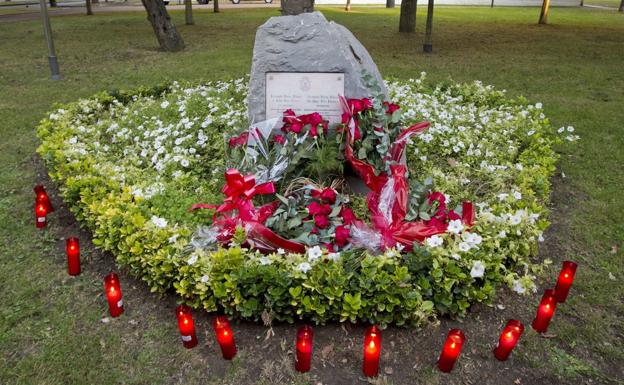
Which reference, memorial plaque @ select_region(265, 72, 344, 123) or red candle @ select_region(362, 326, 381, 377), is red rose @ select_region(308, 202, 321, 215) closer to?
red candle @ select_region(362, 326, 381, 377)

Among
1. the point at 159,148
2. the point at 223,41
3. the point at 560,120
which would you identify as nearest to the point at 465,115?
the point at 560,120

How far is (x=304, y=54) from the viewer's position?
5.09 m

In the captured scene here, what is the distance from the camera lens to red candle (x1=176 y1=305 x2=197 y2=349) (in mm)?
3311

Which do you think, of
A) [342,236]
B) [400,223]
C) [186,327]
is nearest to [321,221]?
[342,236]

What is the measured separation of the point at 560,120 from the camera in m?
7.85

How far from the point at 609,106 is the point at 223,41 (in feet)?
32.9

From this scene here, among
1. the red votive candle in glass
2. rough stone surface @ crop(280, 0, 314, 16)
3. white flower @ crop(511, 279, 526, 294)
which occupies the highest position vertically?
rough stone surface @ crop(280, 0, 314, 16)

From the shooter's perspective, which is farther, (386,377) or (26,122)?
(26,122)

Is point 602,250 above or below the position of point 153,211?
below

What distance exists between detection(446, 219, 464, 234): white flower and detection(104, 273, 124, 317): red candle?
2357 millimetres

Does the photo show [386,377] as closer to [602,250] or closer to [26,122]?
[602,250]

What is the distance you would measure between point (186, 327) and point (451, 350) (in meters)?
1.62

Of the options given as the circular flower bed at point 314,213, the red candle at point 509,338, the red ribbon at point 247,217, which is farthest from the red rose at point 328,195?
the red candle at point 509,338

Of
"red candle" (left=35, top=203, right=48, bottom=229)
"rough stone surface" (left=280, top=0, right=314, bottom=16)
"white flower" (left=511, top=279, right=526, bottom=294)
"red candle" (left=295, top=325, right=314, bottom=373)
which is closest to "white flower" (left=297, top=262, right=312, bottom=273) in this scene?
"red candle" (left=295, top=325, right=314, bottom=373)
